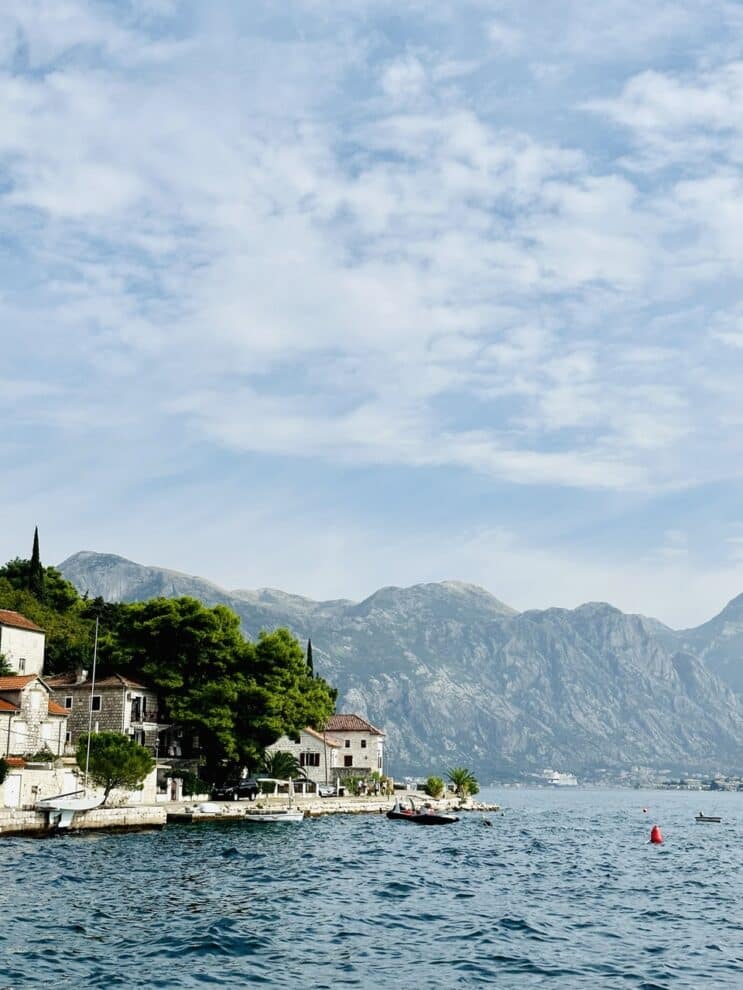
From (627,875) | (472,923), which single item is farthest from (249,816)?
(472,923)

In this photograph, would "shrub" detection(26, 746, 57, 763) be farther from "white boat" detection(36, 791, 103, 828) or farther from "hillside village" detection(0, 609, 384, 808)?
"white boat" detection(36, 791, 103, 828)

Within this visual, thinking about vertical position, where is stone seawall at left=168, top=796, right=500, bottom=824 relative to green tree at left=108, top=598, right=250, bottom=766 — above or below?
below

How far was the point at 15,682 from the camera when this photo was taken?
79.9 m

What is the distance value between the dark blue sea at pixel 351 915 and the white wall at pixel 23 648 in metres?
31.5

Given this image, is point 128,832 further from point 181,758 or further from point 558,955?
point 558,955

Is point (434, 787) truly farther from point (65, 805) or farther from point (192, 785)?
point (65, 805)

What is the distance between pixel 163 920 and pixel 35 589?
3615 inches

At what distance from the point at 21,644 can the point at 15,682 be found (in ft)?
46.2

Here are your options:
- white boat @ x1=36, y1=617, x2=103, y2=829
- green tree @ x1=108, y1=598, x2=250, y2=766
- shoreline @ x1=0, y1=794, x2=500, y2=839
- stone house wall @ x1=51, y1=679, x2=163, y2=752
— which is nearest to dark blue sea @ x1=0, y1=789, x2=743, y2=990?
shoreline @ x1=0, y1=794, x2=500, y2=839

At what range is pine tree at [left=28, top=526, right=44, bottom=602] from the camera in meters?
120

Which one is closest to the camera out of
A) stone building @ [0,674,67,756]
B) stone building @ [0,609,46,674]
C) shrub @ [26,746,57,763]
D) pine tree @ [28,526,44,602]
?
shrub @ [26,746,57,763]

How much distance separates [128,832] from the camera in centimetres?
6619

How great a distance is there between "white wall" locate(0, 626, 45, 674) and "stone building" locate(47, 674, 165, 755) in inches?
128

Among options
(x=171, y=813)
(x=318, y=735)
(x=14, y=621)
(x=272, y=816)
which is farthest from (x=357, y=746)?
(x=171, y=813)
